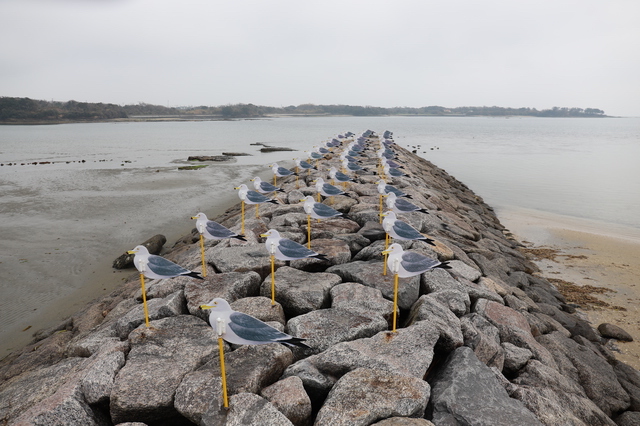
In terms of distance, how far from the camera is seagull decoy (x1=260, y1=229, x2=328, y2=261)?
5328 millimetres

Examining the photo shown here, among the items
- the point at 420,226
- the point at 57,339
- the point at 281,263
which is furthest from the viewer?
the point at 420,226

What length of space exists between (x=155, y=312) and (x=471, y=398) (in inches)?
155

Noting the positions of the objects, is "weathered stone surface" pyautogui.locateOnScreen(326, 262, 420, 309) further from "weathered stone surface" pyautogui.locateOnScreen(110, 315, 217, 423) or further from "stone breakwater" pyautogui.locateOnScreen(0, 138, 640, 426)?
"weathered stone surface" pyautogui.locateOnScreen(110, 315, 217, 423)

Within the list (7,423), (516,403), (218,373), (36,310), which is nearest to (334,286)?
(218,373)

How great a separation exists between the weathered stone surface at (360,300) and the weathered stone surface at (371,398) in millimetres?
1285

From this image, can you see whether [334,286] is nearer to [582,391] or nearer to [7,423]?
[582,391]

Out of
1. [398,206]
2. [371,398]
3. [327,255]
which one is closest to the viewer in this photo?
[371,398]

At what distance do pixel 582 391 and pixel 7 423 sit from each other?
21.5 ft

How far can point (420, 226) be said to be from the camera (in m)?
8.70

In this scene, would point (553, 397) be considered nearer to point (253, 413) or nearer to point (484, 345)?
point (484, 345)

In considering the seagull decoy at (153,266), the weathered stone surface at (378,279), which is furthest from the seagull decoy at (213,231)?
the weathered stone surface at (378,279)

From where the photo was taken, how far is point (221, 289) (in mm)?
5520

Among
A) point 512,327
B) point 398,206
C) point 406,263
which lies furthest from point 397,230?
point 512,327

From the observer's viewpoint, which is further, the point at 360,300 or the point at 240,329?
the point at 360,300
